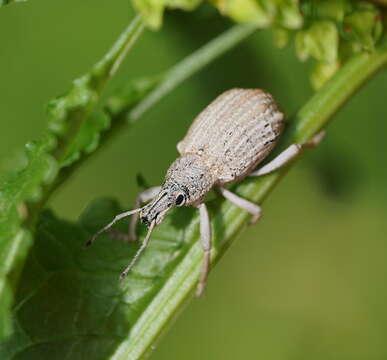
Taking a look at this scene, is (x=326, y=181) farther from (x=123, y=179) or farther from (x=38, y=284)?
(x=38, y=284)

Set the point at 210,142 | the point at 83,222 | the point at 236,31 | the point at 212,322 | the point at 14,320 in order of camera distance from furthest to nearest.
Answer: the point at 212,322, the point at 210,142, the point at 236,31, the point at 83,222, the point at 14,320

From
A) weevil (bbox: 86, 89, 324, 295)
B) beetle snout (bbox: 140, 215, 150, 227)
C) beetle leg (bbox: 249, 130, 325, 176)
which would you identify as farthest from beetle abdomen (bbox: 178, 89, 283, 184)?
beetle snout (bbox: 140, 215, 150, 227)

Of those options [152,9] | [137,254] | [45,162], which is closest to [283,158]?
[137,254]

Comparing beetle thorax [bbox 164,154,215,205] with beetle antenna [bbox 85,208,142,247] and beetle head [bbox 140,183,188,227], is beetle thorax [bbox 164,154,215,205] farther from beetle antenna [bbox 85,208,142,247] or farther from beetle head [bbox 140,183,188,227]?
beetle antenna [bbox 85,208,142,247]

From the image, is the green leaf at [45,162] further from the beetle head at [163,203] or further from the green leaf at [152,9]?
the beetle head at [163,203]

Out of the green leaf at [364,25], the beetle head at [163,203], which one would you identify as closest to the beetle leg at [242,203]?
the beetle head at [163,203]

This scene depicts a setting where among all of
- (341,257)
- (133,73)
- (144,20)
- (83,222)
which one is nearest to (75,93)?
(144,20)
